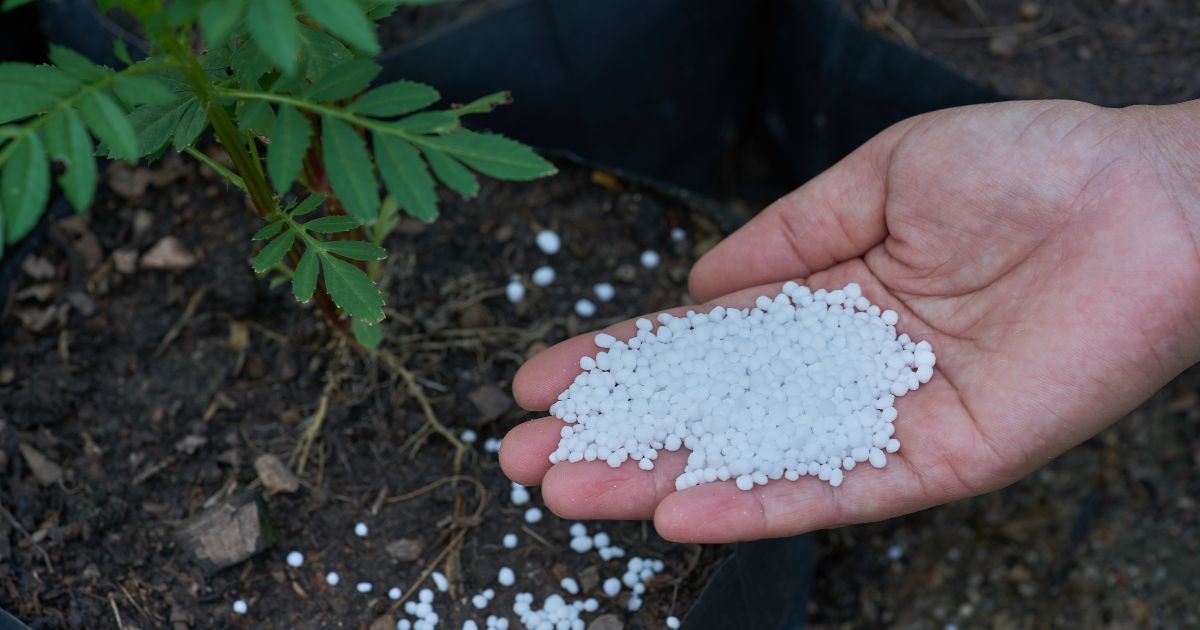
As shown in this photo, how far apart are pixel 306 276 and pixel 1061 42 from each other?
181cm

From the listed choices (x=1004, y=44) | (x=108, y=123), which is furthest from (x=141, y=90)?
(x=1004, y=44)

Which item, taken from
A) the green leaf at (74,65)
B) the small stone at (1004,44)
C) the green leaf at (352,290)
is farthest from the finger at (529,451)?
the small stone at (1004,44)

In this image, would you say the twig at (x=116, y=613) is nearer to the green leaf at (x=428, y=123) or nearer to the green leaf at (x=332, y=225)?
the green leaf at (x=332, y=225)

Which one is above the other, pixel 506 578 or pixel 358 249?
pixel 358 249

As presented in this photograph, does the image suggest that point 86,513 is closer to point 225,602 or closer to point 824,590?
point 225,602

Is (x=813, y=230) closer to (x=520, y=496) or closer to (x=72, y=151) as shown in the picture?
(x=520, y=496)

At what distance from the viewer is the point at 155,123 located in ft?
4.08

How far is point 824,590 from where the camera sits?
2105 millimetres

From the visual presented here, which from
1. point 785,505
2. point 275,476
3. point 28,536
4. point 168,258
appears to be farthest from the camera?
point 168,258

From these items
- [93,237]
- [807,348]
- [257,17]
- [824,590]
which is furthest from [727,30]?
[257,17]

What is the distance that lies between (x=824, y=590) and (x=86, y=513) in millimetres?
1412

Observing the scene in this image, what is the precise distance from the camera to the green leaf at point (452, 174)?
3.45 feet

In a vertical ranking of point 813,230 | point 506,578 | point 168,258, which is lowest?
point 506,578

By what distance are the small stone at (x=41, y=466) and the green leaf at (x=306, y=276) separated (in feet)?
2.10
